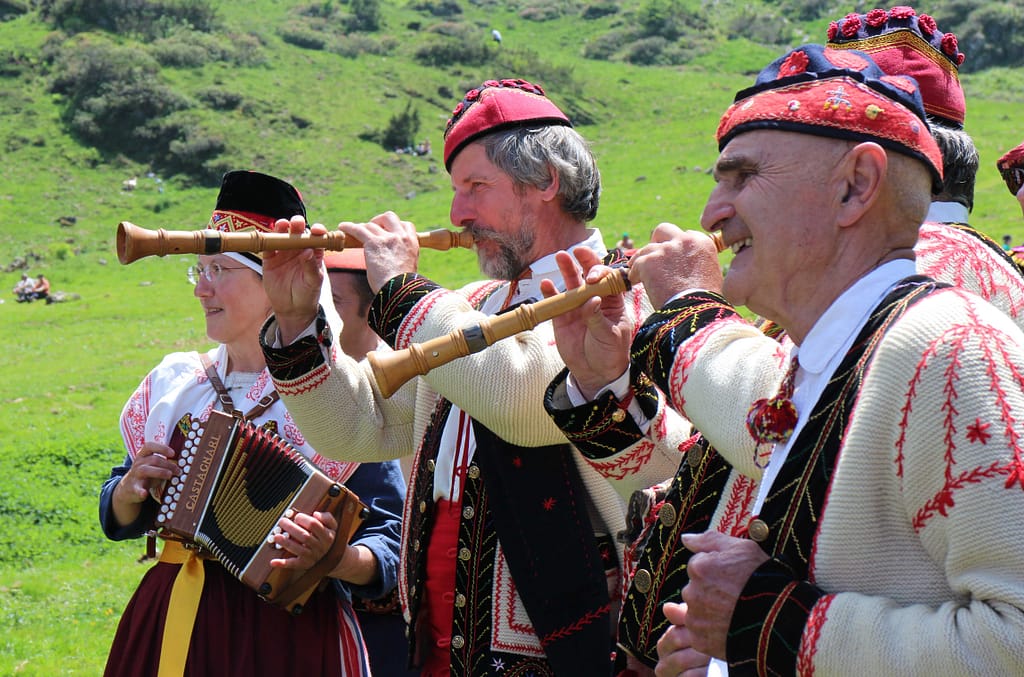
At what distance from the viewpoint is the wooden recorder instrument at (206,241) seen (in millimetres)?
3061

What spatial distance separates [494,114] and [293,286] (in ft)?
2.48

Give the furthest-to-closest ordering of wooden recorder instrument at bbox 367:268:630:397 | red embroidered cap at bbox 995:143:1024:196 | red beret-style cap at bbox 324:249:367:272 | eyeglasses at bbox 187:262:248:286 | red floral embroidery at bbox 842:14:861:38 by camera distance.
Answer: red beret-style cap at bbox 324:249:367:272, eyeglasses at bbox 187:262:248:286, red embroidered cap at bbox 995:143:1024:196, red floral embroidery at bbox 842:14:861:38, wooden recorder instrument at bbox 367:268:630:397

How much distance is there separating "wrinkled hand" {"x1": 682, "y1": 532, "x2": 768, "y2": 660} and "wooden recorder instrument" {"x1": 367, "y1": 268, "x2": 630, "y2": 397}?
2.61 feet

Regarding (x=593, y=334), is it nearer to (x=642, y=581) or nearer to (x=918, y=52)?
(x=642, y=581)

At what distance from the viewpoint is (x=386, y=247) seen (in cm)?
309

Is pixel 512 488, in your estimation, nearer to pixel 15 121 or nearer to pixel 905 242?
pixel 905 242

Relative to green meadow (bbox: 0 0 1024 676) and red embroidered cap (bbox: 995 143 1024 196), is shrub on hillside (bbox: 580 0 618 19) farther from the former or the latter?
red embroidered cap (bbox: 995 143 1024 196)

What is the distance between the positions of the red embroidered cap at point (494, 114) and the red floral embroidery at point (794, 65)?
125cm

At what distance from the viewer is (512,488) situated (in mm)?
2881

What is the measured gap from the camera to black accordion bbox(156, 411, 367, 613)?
335cm

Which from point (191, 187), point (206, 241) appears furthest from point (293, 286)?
point (191, 187)

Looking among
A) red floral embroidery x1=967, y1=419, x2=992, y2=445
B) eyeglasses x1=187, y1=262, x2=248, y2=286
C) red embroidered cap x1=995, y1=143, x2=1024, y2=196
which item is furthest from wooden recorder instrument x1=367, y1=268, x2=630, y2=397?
red embroidered cap x1=995, y1=143, x2=1024, y2=196

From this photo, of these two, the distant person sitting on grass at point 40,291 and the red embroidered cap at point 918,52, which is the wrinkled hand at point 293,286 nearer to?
the red embroidered cap at point 918,52

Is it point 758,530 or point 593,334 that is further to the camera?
point 593,334
